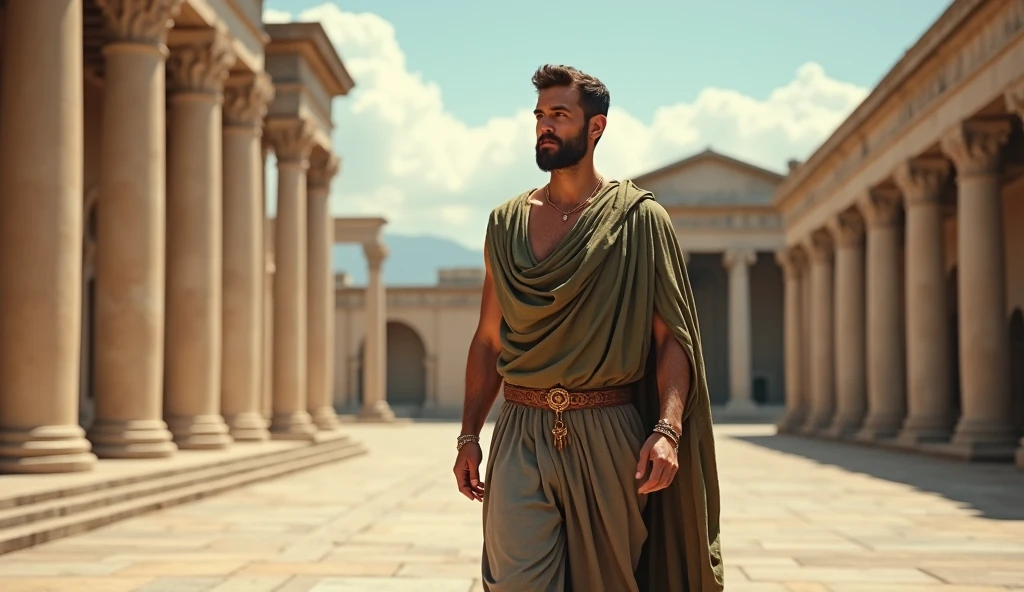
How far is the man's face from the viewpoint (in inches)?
202

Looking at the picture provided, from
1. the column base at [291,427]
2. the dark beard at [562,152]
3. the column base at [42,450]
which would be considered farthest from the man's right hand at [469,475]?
the column base at [291,427]

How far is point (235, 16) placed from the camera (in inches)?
899

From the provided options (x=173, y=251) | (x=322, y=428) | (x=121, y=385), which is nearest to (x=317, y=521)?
(x=121, y=385)

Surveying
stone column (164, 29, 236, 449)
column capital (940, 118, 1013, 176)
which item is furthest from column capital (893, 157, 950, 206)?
stone column (164, 29, 236, 449)

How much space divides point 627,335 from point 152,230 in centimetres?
1417

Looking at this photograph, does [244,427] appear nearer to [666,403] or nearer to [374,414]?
[666,403]

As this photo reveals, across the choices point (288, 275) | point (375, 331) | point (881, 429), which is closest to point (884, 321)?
point (881, 429)

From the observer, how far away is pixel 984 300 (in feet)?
78.6

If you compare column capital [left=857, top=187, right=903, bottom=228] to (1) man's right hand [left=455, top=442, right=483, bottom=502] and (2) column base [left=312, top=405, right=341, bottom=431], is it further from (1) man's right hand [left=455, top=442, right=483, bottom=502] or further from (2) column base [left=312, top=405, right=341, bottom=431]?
(1) man's right hand [left=455, top=442, right=483, bottom=502]

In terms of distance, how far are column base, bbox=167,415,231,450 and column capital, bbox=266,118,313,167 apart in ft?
30.7

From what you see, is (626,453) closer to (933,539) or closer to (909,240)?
(933,539)

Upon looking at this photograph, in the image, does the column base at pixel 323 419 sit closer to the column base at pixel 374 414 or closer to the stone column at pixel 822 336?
the stone column at pixel 822 336

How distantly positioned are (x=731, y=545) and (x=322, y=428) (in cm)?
2036

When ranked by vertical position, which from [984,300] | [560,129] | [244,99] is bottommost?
[984,300]
